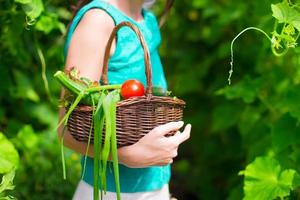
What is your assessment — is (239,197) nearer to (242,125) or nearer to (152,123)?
(242,125)

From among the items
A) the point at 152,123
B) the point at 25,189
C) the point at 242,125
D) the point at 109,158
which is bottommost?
the point at 25,189

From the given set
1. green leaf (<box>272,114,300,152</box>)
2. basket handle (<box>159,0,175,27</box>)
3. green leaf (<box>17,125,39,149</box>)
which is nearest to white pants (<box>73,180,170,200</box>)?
green leaf (<box>272,114,300,152</box>)

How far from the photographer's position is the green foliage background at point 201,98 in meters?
2.20

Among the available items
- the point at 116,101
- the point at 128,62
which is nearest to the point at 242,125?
→ the point at 128,62

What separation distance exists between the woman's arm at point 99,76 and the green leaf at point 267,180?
380 millimetres

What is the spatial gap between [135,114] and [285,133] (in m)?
0.76

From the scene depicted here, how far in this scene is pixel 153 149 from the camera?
1654 mm

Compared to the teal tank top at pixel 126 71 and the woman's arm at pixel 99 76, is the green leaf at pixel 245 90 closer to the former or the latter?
the teal tank top at pixel 126 71

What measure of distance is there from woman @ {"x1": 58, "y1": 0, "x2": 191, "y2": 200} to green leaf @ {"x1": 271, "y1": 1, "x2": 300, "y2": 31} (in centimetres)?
35

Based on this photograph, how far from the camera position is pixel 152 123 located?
5.35 ft

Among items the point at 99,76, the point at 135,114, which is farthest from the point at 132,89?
the point at 99,76

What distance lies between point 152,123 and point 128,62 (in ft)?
0.82

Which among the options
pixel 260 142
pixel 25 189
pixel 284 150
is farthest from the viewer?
pixel 25 189

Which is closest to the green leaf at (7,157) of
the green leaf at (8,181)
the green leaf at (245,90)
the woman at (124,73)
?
the green leaf at (8,181)
